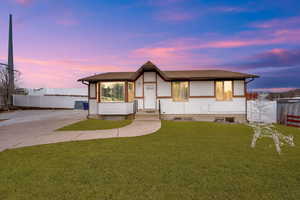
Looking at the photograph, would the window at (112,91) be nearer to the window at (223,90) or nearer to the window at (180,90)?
the window at (180,90)

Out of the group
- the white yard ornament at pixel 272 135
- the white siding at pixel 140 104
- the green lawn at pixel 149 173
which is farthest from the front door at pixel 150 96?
the white yard ornament at pixel 272 135

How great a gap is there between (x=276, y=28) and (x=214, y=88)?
30.2 feet

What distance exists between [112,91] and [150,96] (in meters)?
3.41

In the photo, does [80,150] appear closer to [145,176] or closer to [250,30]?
[145,176]

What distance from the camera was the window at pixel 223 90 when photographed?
13836 mm

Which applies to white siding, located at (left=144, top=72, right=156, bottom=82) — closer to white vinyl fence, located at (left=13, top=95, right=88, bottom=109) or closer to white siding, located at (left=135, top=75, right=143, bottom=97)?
white siding, located at (left=135, top=75, right=143, bottom=97)

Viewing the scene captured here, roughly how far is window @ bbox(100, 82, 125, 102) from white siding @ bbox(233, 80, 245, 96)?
970 cm

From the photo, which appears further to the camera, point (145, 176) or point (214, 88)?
point (214, 88)

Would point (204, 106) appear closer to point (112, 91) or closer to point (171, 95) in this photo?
point (171, 95)

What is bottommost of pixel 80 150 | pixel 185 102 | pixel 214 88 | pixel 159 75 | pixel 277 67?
pixel 80 150

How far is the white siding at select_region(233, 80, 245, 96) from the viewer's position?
13.7 meters

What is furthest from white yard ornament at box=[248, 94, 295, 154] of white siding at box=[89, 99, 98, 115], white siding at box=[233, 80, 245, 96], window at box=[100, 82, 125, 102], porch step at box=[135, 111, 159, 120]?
white siding at box=[89, 99, 98, 115]

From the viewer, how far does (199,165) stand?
3990 millimetres

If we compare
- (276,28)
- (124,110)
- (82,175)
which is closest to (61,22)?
(124,110)
